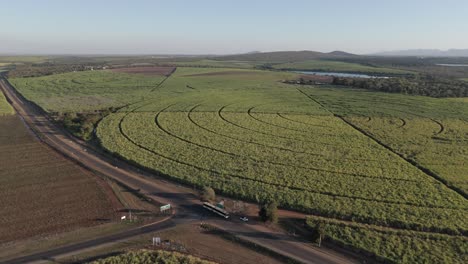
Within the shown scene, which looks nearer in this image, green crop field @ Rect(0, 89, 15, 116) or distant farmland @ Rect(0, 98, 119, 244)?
distant farmland @ Rect(0, 98, 119, 244)

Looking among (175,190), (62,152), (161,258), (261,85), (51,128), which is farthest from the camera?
(261,85)

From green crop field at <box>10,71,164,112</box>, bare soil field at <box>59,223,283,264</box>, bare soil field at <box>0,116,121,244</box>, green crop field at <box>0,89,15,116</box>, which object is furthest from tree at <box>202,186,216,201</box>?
green crop field at <box>0,89,15,116</box>

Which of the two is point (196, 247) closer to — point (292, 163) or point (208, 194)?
point (208, 194)

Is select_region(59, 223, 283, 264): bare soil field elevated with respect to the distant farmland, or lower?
lower

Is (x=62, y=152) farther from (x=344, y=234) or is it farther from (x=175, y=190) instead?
(x=344, y=234)

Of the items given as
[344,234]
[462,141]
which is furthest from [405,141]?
[344,234]

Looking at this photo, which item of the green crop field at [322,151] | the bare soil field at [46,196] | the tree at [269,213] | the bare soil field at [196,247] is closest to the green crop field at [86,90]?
the green crop field at [322,151]

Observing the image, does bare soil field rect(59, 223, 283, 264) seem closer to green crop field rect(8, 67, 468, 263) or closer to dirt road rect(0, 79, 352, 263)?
dirt road rect(0, 79, 352, 263)
